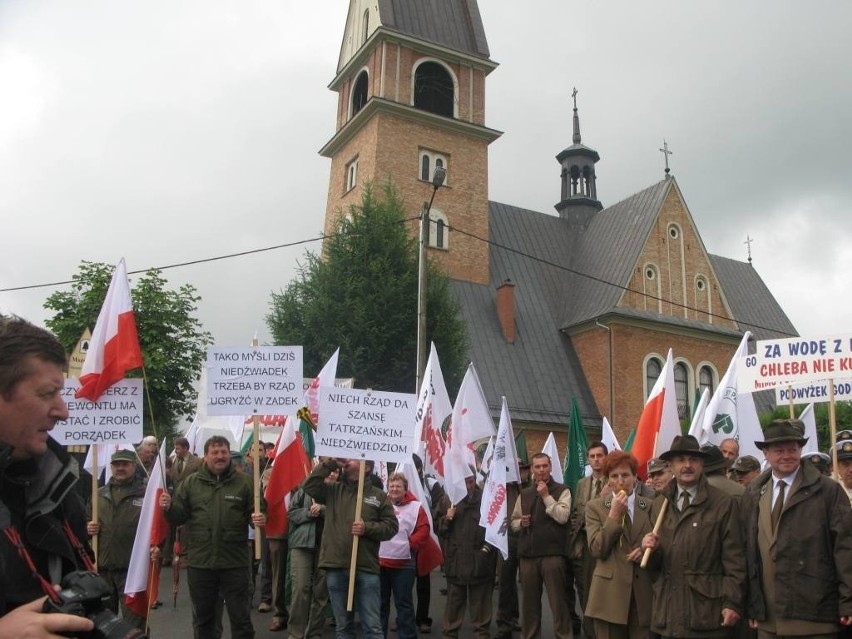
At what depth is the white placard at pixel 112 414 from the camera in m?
7.41

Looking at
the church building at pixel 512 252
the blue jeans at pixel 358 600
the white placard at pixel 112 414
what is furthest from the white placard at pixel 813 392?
the church building at pixel 512 252

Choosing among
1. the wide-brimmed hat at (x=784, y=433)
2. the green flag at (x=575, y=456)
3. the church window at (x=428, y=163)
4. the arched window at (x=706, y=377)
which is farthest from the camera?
the arched window at (x=706, y=377)

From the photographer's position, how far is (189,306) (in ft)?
120

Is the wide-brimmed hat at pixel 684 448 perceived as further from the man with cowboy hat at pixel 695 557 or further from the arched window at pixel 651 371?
the arched window at pixel 651 371

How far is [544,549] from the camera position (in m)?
8.39

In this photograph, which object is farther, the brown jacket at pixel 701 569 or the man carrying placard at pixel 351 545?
the man carrying placard at pixel 351 545

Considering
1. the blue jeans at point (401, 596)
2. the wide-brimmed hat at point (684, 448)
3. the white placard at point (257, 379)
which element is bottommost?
the blue jeans at point (401, 596)

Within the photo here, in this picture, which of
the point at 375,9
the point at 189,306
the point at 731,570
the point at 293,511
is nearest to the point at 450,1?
the point at 375,9

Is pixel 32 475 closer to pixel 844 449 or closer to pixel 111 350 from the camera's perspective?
pixel 111 350

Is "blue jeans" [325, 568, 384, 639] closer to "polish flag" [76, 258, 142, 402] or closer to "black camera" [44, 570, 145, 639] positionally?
"polish flag" [76, 258, 142, 402]

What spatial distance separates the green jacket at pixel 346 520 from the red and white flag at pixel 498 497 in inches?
45.9

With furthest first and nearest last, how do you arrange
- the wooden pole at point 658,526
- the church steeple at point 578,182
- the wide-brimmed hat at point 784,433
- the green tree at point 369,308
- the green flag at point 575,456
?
the church steeple at point 578,182 → the green tree at point 369,308 → the green flag at point 575,456 → the wooden pole at point 658,526 → the wide-brimmed hat at point 784,433

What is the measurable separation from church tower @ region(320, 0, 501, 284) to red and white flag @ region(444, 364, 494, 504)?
21874mm

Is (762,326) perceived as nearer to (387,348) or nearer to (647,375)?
(647,375)
